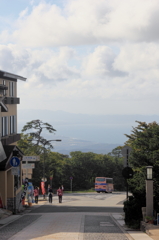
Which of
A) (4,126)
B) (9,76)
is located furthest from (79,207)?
(9,76)

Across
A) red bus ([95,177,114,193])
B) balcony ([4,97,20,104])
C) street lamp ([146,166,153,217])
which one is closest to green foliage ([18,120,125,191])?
red bus ([95,177,114,193])

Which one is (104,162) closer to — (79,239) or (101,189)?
(101,189)

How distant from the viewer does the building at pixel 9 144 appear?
2684cm

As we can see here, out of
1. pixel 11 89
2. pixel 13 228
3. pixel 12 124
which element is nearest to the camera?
pixel 13 228

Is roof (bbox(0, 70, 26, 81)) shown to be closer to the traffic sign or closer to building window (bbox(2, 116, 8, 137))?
building window (bbox(2, 116, 8, 137))

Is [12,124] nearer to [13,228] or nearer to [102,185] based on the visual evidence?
[13,228]

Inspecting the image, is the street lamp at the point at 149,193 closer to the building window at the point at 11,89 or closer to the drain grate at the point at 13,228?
the drain grate at the point at 13,228

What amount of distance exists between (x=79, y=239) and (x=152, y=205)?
14.6 ft

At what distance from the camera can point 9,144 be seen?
117 feet

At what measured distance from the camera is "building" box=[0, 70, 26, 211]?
26844mm

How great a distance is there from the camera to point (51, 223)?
20.4 metres

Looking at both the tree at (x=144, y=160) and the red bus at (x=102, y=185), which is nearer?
the tree at (x=144, y=160)

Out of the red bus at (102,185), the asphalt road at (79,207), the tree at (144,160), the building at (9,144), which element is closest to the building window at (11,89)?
the building at (9,144)

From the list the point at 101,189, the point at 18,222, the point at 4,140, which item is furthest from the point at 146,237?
the point at 101,189
